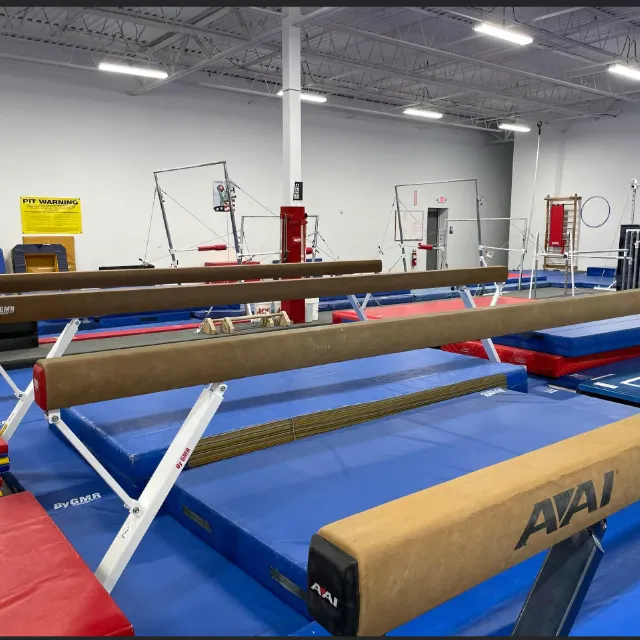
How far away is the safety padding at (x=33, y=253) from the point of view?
915cm

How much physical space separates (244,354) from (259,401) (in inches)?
57.2

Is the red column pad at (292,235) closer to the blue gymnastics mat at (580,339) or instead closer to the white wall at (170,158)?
the blue gymnastics mat at (580,339)

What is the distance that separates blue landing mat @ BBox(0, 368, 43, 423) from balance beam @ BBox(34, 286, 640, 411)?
2.42 metres

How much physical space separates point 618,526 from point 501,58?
37.2 feet

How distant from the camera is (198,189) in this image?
1172cm

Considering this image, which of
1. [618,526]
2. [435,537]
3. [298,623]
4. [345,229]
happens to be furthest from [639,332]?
[345,229]

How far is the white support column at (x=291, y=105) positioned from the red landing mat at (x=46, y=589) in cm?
633

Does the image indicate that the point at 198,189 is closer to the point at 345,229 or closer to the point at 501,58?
the point at 345,229

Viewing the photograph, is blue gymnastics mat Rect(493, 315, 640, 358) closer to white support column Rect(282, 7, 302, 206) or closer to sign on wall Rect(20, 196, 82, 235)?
white support column Rect(282, 7, 302, 206)

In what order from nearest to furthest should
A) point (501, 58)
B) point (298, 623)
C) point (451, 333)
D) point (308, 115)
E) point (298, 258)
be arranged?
1. point (298, 623)
2. point (451, 333)
3. point (298, 258)
4. point (501, 58)
5. point (308, 115)

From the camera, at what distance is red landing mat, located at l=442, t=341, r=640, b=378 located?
496 cm

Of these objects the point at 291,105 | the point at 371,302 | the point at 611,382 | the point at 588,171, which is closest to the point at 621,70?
the point at 371,302

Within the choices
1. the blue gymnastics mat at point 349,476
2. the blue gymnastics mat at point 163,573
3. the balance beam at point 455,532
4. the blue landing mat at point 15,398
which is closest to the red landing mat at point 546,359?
the blue gymnastics mat at point 349,476

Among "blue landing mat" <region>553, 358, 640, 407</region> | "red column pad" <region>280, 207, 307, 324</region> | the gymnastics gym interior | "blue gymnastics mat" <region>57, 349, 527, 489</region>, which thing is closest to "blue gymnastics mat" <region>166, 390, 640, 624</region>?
the gymnastics gym interior
